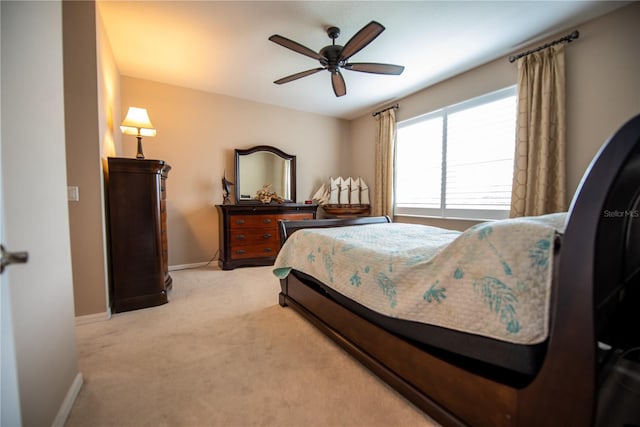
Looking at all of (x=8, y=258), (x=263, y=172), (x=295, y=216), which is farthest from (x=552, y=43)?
(x=8, y=258)

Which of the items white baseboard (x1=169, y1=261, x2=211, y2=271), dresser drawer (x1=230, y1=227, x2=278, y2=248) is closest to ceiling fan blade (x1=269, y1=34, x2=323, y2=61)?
dresser drawer (x1=230, y1=227, x2=278, y2=248)

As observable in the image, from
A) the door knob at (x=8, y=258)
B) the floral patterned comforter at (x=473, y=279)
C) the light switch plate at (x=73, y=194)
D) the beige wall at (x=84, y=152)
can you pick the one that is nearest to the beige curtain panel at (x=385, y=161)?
the floral patterned comforter at (x=473, y=279)

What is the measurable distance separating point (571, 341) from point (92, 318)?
9.41ft

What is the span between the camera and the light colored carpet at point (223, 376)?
3.72 feet

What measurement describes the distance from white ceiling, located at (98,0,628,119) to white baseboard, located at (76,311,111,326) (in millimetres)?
2468

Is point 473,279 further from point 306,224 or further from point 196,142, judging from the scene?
point 196,142

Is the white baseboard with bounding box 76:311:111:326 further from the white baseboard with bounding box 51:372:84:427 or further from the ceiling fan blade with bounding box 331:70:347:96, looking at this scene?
the ceiling fan blade with bounding box 331:70:347:96

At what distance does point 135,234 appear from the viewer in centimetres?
229

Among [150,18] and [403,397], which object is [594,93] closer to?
[403,397]

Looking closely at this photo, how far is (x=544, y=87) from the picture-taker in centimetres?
241

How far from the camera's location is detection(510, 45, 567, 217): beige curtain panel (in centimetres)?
234

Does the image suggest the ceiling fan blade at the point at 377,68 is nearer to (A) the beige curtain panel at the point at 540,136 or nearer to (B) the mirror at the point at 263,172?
(A) the beige curtain panel at the point at 540,136

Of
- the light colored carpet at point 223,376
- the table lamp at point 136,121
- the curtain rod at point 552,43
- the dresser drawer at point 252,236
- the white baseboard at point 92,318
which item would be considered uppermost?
the curtain rod at point 552,43

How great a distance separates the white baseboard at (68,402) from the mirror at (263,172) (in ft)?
9.34
